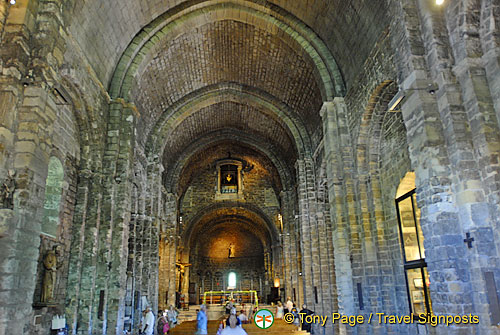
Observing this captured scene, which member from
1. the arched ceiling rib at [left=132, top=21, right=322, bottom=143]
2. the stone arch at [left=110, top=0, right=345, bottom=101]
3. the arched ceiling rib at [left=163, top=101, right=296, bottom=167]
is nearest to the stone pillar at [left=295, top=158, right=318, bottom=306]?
the arched ceiling rib at [left=132, top=21, right=322, bottom=143]

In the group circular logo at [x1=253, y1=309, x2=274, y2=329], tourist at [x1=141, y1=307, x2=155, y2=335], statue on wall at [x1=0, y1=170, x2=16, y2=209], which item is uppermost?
statue on wall at [x1=0, y1=170, x2=16, y2=209]

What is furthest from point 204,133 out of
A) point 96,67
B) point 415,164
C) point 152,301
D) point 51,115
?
point 415,164

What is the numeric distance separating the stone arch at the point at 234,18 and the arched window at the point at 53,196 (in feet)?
11.5

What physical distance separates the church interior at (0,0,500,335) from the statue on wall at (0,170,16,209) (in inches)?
1.0

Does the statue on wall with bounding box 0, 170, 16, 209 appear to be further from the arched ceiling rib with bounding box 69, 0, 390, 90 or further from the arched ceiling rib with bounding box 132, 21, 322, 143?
the arched ceiling rib with bounding box 132, 21, 322, 143

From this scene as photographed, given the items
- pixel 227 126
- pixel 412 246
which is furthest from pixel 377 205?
pixel 227 126

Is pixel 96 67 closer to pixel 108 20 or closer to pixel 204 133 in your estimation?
pixel 108 20

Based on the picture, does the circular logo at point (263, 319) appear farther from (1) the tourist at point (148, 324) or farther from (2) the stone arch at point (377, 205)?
(1) the tourist at point (148, 324)

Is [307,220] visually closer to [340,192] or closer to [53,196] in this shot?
[340,192]

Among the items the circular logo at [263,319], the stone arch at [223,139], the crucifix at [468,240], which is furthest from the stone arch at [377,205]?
the stone arch at [223,139]

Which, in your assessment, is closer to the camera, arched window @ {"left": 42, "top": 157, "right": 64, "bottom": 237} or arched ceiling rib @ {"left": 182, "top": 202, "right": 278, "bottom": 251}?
arched window @ {"left": 42, "top": 157, "right": 64, "bottom": 237}

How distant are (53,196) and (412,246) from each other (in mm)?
9233

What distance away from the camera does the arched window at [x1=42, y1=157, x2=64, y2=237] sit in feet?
32.6

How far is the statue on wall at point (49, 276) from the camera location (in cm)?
892
